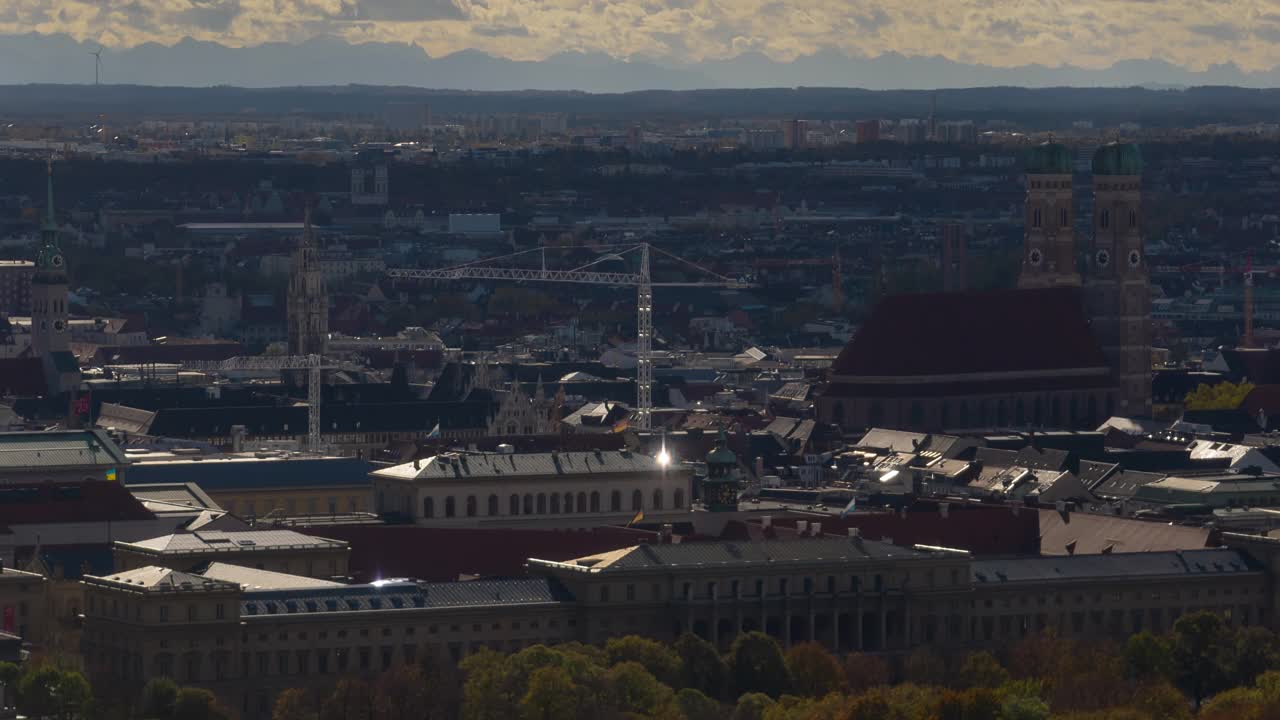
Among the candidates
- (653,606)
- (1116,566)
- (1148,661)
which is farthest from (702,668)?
(1116,566)

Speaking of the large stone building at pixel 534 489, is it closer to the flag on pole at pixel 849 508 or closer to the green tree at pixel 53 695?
the flag on pole at pixel 849 508

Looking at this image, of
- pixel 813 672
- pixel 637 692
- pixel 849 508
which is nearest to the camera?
pixel 637 692

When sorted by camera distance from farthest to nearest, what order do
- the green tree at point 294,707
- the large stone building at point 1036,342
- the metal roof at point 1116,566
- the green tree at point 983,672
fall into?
the large stone building at point 1036,342 → the metal roof at point 1116,566 → the green tree at point 983,672 → the green tree at point 294,707

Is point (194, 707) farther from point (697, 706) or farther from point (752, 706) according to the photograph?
point (752, 706)

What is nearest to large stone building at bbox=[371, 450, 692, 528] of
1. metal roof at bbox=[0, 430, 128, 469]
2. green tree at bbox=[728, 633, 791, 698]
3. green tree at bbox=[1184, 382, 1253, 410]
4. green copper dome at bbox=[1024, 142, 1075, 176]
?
metal roof at bbox=[0, 430, 128, 469]

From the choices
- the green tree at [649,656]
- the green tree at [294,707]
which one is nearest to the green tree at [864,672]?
the green tree at [649,656]

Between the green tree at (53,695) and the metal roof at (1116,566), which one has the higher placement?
the green tree at (53,695)
